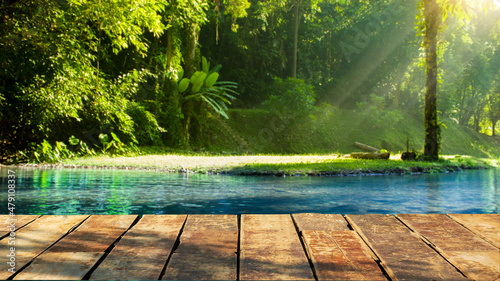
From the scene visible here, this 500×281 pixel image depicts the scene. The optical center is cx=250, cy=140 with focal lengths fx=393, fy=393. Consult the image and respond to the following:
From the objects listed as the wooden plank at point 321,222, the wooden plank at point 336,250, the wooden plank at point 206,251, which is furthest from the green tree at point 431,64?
the wooden plank at point 206,251

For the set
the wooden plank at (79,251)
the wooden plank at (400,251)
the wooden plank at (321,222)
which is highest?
the wooden plank at (321,222)

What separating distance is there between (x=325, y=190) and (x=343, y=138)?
16.4 metres

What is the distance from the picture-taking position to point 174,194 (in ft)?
20.5

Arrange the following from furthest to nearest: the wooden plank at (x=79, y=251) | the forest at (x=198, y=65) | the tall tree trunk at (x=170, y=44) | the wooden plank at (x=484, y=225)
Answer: the tall tree trunk at (x=170, y=44) → the forest at (x=198, y=65) → the wooden plank at (x=484, y=225) → the wooden plank at (x=79, y=251)

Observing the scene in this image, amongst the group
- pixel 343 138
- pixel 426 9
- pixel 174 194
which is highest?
pixel 426 9

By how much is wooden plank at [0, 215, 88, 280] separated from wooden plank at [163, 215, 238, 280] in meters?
0.69

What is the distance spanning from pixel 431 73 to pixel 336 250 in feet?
43.2

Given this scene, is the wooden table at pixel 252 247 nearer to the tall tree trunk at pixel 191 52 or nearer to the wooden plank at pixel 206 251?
the wooden plank at pixel 206 251

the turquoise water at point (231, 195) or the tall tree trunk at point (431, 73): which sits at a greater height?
the tall tree trunk at point (431, 73)

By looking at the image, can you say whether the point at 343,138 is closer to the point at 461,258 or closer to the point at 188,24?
the point at 188,24

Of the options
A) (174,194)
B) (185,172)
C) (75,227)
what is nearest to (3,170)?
(185,172)

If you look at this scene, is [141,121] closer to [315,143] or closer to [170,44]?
[170,44]

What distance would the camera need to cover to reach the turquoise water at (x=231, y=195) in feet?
16.8

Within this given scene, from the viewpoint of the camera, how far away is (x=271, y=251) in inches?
78.4
